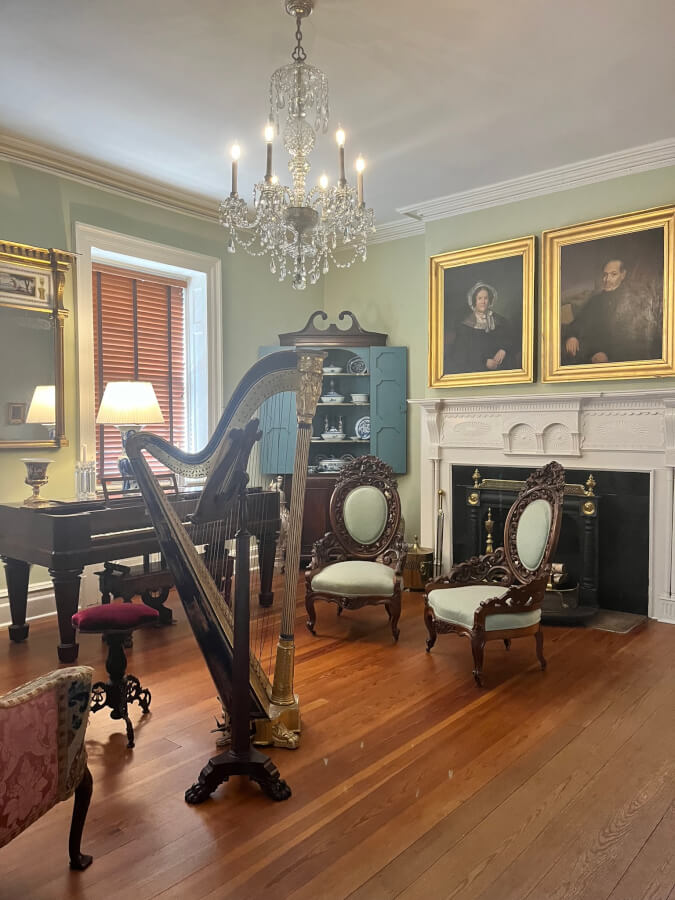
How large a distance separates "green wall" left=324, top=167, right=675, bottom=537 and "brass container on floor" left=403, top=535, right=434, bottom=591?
0.69 metres

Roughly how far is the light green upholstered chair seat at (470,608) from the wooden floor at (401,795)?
274mm

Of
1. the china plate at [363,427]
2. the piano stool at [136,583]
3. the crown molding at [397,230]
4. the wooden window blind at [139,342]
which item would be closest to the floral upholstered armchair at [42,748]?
the piano stool at [136,583]

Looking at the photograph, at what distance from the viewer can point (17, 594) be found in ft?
13.5

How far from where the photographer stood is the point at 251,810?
2271 millimetres

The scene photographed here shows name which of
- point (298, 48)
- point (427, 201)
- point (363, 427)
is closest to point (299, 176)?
point (298, 48)

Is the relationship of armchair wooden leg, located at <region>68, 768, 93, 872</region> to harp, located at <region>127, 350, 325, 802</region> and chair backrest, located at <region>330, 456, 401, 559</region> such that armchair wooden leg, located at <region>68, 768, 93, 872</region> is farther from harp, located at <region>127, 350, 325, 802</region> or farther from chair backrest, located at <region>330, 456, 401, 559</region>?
chair backrest, located at <region>330, 456, 401, 559</region>

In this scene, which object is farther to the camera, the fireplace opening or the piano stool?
the fireplace opening

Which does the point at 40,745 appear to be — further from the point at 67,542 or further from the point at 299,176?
the point at 299,176

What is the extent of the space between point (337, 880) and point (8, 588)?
3.02m

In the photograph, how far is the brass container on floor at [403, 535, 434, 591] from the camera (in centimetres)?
543

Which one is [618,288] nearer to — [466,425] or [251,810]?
[466,425]

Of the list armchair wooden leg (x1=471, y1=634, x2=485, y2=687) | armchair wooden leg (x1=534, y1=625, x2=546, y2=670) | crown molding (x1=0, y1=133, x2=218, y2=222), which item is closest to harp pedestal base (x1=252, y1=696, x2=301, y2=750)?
armchair wooden leg (x1=471, y1=634, x2=485, y2=687)

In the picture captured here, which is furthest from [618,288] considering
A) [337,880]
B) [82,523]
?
[337,880]

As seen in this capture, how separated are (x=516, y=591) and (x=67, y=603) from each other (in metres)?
2.39
